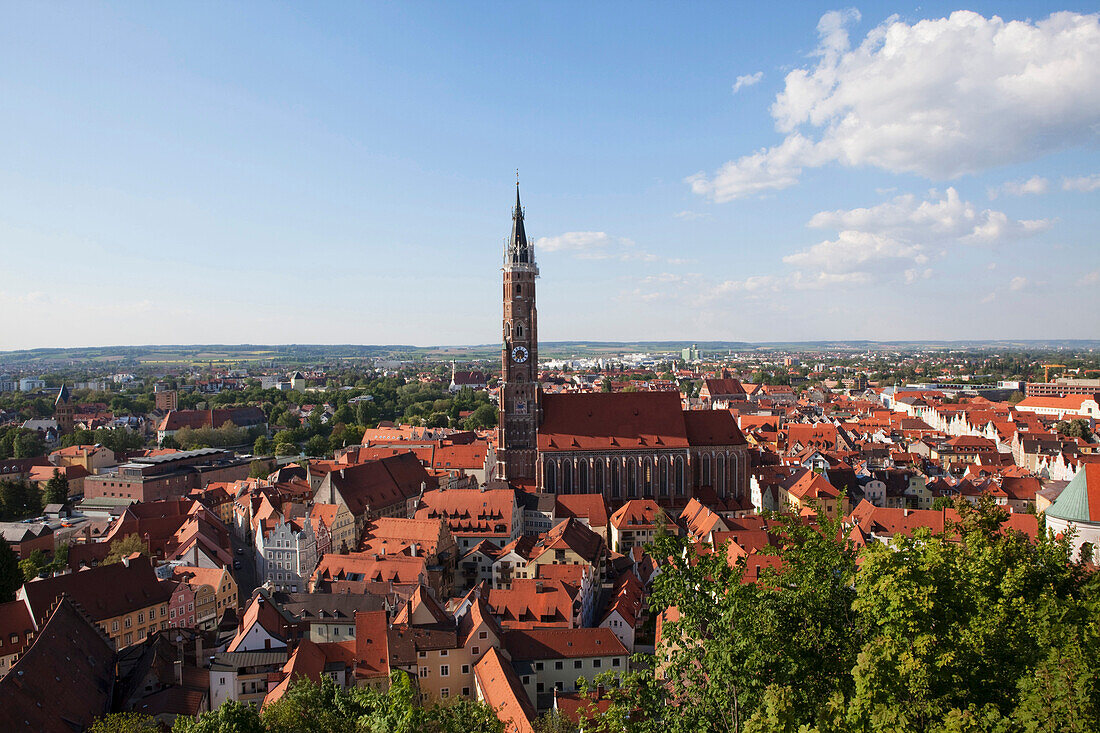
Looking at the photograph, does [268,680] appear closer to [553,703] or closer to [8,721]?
[8,721]

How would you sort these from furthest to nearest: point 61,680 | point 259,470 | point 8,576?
point 259,470
point 8,576
point 61,680

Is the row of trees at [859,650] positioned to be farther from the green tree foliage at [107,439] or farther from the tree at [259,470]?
the green tree foliage at [107,439]

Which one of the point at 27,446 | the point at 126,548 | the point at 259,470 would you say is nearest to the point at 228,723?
the point at 126,548

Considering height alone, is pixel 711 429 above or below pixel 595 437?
above

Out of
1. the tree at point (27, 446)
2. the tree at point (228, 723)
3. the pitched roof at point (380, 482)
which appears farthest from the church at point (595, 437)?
the tree at point (27, 446)

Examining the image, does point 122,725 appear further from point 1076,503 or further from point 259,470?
point 259,470
